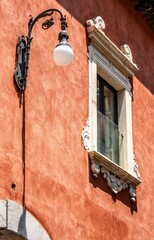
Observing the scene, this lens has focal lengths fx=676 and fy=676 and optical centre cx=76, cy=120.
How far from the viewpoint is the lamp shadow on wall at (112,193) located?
9820mm

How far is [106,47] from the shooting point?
1100 cm

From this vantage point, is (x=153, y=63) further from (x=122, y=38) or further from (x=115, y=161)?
(x=115, y=161)

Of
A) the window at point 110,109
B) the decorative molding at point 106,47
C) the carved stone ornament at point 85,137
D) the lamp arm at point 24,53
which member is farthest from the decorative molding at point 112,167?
the decorative molding at point 106,47

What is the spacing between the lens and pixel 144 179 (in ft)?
37.8

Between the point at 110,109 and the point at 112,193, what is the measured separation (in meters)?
1.64

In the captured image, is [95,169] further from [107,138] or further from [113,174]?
[107,138]

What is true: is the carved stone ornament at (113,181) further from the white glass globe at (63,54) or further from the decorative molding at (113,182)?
the white glass globe at (63,54)

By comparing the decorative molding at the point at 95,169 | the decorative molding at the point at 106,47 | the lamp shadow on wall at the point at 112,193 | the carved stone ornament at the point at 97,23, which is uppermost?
the carved stone ornament at the point at 97,23

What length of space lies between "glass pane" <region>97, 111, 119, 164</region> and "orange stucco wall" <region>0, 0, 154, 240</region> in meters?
0.59

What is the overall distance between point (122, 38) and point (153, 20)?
152 centimetres

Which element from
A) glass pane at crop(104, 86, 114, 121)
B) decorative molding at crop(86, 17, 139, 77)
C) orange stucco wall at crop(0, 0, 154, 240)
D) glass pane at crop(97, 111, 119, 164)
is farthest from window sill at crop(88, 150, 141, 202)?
decorative molding at crop(86, 17, 139, 77)

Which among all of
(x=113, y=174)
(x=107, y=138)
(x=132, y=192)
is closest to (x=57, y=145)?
(x=113, y=174)

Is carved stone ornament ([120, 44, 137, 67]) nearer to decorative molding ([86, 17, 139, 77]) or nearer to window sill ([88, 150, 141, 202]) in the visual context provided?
decorative molding ([86, 17, 139, 77])

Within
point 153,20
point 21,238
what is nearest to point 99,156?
point 21,238
